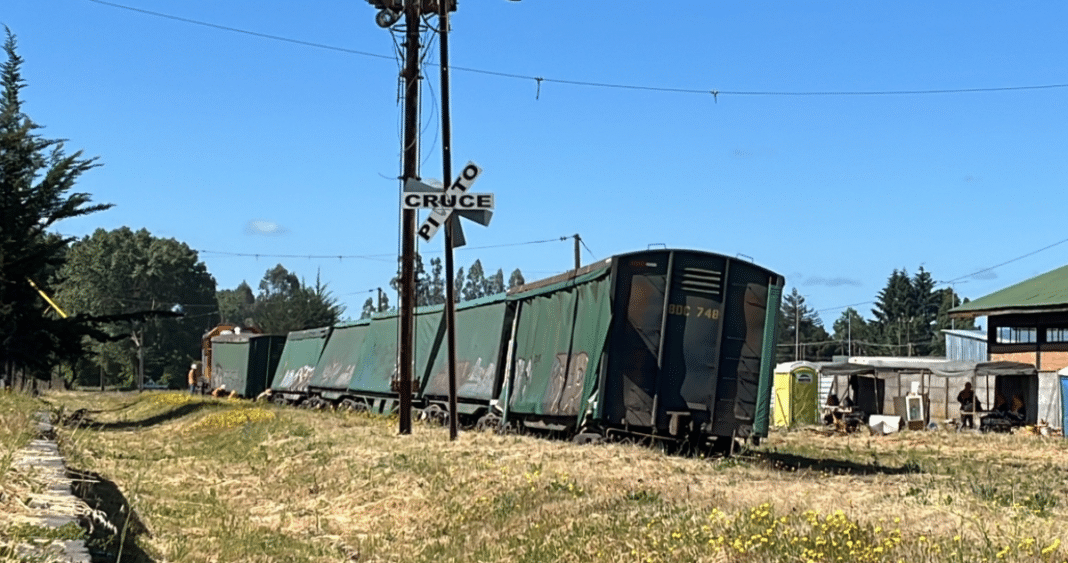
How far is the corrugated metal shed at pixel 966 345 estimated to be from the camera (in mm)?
77137

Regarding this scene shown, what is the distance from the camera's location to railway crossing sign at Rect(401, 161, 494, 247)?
720 inches

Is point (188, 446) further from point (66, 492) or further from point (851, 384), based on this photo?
point (851, 384)

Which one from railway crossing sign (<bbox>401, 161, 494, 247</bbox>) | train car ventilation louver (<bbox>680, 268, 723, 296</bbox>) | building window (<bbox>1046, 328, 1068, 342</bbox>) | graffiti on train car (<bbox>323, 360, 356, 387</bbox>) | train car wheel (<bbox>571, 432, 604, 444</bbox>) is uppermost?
railway crossing sign (<bbox>401, 161, 494, 247</bbox>)

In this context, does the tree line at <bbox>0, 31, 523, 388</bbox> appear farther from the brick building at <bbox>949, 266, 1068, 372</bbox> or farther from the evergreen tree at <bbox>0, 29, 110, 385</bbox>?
the brick building at <bbox>949, 266, 1068, 372</bbox>

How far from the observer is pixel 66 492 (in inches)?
372

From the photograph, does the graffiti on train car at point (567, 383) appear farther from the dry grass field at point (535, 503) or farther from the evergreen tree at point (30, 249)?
the evergreen tree at point (30, 249)

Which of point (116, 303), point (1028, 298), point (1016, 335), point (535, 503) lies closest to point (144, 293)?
point (116, 303)

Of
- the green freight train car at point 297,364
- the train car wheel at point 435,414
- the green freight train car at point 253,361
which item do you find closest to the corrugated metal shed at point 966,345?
the green freight train car at point 253,361

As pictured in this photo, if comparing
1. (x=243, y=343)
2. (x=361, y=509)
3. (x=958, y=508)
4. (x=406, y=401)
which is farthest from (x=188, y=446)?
(x=243, y=343)

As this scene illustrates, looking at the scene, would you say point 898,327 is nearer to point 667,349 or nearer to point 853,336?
point 853,336

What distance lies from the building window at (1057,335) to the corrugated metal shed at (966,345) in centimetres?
3253

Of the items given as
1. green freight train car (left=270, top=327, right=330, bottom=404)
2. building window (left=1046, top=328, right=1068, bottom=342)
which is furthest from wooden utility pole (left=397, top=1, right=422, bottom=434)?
building window (left=1046, top=328, right=1068, bottom=342)

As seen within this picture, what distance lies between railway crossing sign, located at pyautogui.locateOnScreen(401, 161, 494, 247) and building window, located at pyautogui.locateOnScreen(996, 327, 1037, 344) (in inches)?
1285

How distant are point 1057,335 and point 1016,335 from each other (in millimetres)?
3412
